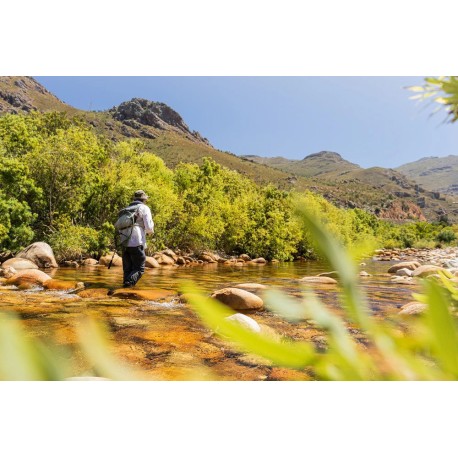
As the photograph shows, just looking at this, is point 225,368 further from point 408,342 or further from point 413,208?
point 413,208

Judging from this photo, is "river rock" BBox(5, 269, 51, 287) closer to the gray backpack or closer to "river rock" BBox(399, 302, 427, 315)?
the gray backpack

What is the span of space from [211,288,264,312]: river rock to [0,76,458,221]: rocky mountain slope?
3073 cm

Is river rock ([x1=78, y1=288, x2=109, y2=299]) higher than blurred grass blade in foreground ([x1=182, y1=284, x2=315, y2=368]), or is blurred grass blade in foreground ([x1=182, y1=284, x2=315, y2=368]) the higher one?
blurred grass blade in foreground ([x1=182, y1=284, x2=315, y2=368])

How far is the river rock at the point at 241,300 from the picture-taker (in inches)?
170

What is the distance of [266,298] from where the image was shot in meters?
0.21

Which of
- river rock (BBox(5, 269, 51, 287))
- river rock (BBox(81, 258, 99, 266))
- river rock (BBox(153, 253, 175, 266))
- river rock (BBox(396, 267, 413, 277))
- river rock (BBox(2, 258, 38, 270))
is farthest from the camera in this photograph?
river rock (BBox(153, 253, 175, 266))

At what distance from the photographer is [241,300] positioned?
4.43 meters

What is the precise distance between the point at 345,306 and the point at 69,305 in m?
4.78

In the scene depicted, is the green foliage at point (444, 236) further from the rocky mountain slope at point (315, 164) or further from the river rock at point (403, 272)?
the rocky mountain slope at point (315, 164)

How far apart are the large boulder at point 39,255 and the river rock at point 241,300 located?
607cm

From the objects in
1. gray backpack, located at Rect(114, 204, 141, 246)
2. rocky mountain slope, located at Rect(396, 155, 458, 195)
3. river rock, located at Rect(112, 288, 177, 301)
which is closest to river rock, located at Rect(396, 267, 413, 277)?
river rock, located at Rect(112, 288, 177, 301)

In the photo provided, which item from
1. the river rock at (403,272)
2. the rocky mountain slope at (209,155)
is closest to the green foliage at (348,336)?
the river rock at (403,272)

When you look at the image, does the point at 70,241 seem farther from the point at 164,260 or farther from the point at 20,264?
the point at 164,260

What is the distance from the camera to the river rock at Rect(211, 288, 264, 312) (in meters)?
4.31
